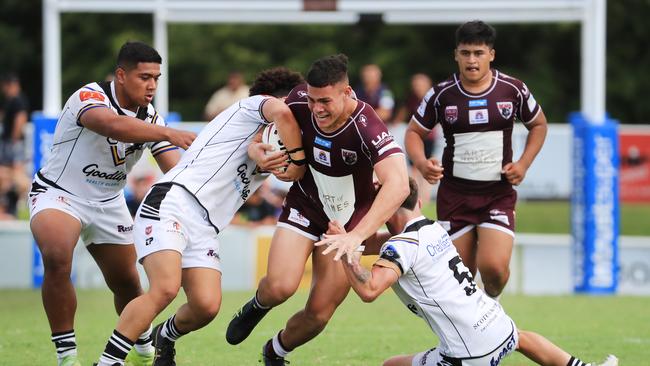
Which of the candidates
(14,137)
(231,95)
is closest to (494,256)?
(231,95)

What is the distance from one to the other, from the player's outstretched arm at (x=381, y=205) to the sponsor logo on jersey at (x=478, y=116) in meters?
1.98

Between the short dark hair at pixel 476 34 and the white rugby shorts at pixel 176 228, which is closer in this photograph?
the white rugby shorts at pixel 176 228

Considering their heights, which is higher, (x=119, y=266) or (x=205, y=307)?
(x=119, y=266)

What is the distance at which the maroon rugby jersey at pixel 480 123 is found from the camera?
28.0 feet

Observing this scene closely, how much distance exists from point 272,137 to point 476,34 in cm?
191

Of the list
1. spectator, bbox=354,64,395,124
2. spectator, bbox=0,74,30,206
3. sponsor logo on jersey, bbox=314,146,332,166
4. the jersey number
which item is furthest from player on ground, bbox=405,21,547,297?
spectator, bbox=0,74,30,206

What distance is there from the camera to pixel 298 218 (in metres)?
7.35

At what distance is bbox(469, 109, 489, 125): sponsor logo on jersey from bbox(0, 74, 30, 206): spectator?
10909mm

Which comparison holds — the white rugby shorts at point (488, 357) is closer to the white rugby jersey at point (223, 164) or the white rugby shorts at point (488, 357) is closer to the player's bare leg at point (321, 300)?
the player's bare leg at point (321, 300)

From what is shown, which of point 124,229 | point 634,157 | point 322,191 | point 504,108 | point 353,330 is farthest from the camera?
point 634,157

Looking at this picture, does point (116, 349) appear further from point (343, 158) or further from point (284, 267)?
point (343, 158)

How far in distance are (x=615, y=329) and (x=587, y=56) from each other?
456 cm

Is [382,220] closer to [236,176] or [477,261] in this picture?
[236,176]

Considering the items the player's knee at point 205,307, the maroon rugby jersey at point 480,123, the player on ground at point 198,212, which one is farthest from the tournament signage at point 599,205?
the player's knee at point 205,307
